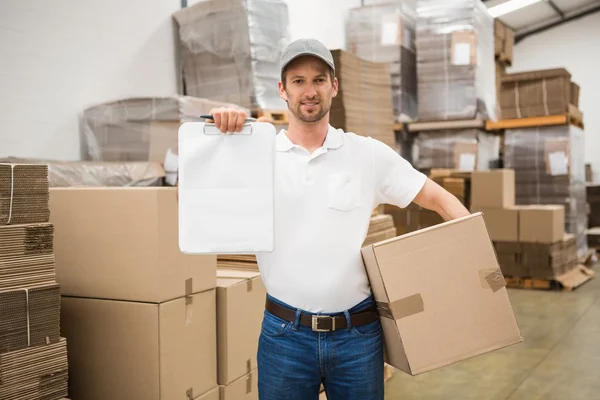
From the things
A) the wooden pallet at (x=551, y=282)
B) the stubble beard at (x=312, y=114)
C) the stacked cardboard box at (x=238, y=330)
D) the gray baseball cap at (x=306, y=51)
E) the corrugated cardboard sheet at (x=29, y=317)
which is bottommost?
the wooden pallet at (x=551, y=282)

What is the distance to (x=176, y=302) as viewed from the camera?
2613 millimetres

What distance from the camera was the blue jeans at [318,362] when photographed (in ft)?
6.05

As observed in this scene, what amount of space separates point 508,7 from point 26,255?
40.1 feet

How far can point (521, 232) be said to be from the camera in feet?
23.9

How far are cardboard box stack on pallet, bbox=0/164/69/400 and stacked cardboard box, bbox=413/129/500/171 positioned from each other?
20.8 ft

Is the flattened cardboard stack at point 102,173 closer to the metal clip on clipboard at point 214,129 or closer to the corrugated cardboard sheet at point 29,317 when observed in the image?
the corrugated cardboard sheet at point 29,317

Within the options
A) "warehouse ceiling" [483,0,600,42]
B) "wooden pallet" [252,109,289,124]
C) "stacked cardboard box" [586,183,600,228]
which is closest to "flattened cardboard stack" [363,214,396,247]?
"wooden pallet" [252,109,289,124]

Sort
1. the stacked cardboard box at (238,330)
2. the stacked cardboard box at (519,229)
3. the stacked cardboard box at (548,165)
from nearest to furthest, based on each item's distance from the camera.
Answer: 1. the stacked cardboard box at (238,330)
2. the stacked cardboard box at (519,229)
3. the stacked cardboard box at (548,165)

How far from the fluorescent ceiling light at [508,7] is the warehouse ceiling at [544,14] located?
103mm

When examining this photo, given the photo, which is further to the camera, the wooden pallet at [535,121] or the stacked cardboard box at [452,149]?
the stacked cardboard box at [452,149]

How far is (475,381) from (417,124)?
4393mm

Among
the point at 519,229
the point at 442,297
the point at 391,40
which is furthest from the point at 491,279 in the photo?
the point at 391,40

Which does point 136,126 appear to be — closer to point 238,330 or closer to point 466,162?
point 238,330

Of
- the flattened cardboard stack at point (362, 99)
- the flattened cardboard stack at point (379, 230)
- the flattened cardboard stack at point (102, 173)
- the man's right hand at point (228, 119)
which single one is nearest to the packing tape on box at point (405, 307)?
the man's right hand at point (228, 119)
